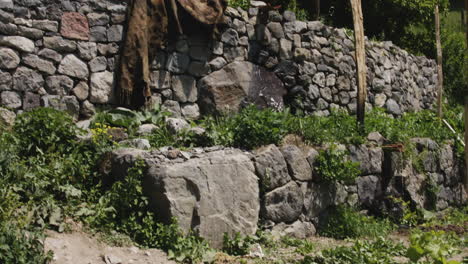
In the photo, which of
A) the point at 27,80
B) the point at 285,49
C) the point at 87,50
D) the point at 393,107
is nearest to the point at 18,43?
the point at 27,80

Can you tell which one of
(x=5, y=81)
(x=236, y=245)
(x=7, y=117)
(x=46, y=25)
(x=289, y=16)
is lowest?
(x=236, y=245)

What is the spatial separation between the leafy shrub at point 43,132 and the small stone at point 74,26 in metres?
1.63

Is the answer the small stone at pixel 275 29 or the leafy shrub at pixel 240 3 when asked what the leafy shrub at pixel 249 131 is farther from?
the leafy shrub at pixel 240 3

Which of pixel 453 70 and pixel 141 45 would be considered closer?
pixel 141 45

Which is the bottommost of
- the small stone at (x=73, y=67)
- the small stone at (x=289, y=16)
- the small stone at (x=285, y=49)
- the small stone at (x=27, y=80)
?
the small stone at (x=27, y=80)

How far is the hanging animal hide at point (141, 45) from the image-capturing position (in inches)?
326

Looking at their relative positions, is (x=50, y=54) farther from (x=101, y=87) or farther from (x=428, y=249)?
(x=428, y=249)

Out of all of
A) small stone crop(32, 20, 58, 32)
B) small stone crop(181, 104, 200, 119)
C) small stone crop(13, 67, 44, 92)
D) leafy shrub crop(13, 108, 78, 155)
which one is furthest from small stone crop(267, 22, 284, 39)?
leafy shrub crop(13, 108, 78, 155)

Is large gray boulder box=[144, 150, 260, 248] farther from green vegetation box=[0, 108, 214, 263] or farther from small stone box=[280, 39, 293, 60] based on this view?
small stone box=[280, 39, 293, 60]

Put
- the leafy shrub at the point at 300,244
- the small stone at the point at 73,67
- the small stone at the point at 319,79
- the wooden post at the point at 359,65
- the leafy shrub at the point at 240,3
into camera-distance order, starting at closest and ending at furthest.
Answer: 1. the leafy shrub at the point at 300,244
2. the small stone at the point at 73,67
3. the wooden post at the point at 359,65
4. the leafy shrub at the point at 240,3
5. the small stone at the point at 319,79

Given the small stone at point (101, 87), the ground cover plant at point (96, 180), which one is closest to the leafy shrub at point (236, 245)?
the ground cover plant at point (96, 180)

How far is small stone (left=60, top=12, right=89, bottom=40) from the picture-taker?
7.97m

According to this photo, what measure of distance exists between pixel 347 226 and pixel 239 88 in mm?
3084

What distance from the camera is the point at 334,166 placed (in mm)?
7727
